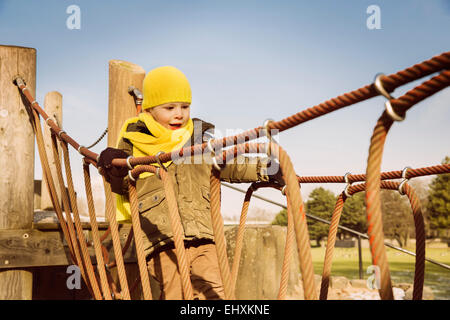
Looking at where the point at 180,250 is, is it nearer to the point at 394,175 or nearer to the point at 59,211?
the point at 394,175

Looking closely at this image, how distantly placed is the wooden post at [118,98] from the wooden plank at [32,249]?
2.57ft

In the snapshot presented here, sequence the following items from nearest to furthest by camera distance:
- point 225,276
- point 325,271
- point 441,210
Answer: point 225,276 → point 325,271 → point 441,210

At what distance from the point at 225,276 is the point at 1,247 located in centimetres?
200

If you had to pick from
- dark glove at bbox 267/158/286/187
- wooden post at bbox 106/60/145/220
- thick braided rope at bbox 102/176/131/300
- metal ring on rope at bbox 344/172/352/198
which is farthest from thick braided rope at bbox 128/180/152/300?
wooden post at bbox 106/60/145/220

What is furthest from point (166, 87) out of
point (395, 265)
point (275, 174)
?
point (395, 265)

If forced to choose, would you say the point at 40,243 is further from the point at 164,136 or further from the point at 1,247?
the point at 164,136

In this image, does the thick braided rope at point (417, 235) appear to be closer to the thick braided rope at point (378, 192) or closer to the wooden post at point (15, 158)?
the thick braided rope at point (378, 192)

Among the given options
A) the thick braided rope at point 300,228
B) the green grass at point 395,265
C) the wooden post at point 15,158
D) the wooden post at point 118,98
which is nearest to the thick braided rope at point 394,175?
the thick braided rope at point 300,228

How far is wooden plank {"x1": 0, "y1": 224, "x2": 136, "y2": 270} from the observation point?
2734mm

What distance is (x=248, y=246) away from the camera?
13.8ft

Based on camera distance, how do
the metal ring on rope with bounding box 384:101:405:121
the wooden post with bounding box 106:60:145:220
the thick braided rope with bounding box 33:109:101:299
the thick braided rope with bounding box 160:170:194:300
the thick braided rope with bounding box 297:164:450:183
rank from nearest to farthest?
the metal ring on rope with bounding box 384:101:405:121 < the thick braided rope with bounding box 160:170:194:300 < the thick braided rope with bounding box 297:164:450:183 < the thick braided rope with bounding box 33:109:101:299 < the wooden post with bounding box 106:60:145:220

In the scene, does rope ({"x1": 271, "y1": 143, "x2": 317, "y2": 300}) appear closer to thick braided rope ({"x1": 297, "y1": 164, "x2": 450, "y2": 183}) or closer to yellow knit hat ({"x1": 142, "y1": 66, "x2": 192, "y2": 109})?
thick braided rope ({"x1": 297, "y1": 164, "x2": 450, "y2": 183})

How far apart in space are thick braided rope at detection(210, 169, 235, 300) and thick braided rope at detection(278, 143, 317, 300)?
0.83 feet
